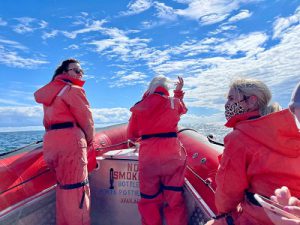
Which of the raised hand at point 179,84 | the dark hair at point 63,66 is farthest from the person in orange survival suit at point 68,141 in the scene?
the raised hand at point 179,84

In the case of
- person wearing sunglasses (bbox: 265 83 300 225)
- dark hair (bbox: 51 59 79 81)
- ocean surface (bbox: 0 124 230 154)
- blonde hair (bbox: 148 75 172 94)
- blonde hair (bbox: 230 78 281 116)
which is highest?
dark hair (bbox: 51 59 79 81)

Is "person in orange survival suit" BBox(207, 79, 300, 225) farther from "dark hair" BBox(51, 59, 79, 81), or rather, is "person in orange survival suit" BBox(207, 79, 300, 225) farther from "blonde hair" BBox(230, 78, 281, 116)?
"dark hair" BBox(51, 59, 79, 81)

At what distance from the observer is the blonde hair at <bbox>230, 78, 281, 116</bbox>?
1758 millimetres

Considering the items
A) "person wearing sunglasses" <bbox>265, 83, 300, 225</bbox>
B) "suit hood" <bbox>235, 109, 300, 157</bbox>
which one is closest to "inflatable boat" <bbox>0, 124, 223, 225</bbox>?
"suit hood" <bbox>235, 109, 300, 157</bbox>

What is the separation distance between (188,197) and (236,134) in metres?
1.87

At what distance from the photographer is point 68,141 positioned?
303 cm

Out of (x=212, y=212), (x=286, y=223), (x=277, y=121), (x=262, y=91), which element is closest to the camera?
(x=286, y=223)

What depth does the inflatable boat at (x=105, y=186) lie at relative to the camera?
3059mm

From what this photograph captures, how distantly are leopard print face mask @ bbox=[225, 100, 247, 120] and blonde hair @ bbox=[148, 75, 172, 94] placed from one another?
1.42m

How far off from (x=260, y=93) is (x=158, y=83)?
61.9 inches

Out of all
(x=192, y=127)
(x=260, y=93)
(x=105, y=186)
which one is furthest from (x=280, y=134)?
(x=192, y=127)

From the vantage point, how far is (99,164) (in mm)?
3936

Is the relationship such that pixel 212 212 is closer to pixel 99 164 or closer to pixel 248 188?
pixel 248 188

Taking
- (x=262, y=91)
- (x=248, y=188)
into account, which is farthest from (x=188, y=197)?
(x=262, y=91)
